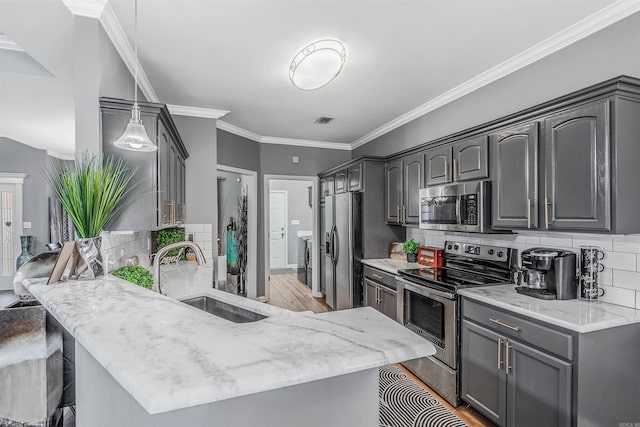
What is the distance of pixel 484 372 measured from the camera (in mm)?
2143

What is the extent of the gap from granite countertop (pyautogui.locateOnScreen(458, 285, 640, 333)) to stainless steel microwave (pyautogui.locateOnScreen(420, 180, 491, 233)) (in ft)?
1.96

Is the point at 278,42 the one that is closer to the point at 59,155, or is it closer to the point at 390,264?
the point at 59,155

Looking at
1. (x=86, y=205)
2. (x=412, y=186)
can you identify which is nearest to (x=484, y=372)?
(x=412, y=186)

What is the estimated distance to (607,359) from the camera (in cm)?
168

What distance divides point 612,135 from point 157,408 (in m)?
2.31

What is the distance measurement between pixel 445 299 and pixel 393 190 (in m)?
1.66

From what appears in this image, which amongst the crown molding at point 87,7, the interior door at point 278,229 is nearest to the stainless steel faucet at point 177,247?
the crown molding at point 87,7

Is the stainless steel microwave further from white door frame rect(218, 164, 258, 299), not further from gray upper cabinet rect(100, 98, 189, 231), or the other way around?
white door frame rect(218, 164, 258, 299)

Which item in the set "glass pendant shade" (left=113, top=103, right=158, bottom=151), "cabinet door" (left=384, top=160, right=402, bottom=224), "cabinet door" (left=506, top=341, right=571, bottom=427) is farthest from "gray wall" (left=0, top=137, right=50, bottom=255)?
"cabinet door" (left=384, top=160, right=402, bottom=224)

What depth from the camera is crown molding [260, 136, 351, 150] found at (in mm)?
5000

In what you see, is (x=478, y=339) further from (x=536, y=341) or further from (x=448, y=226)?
(x=448, y=226)

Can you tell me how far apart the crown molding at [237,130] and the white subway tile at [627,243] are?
4.01 m

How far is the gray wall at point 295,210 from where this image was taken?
26.2 feet

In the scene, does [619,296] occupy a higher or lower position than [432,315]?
higher
